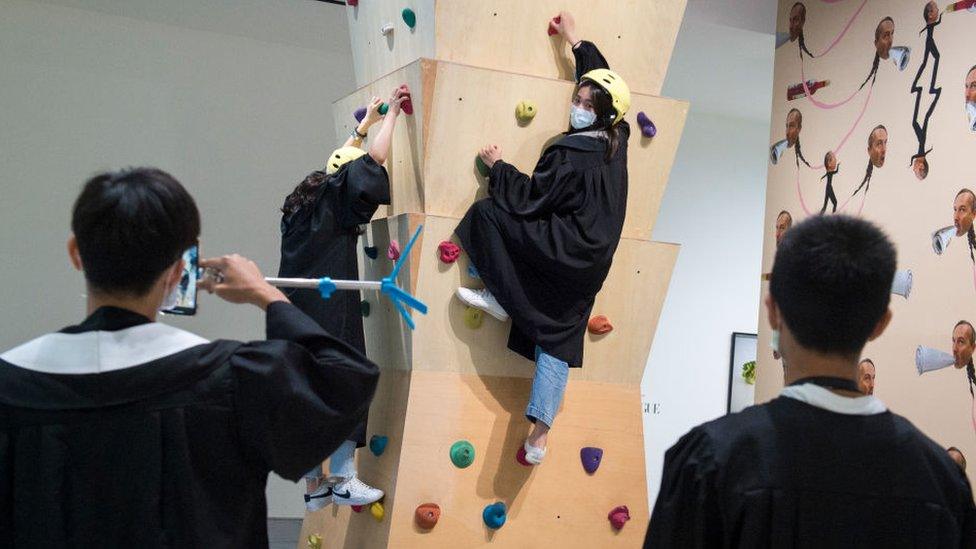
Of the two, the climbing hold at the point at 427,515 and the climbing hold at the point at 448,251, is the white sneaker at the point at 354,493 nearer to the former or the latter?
the climbing hold at the point at 427,515

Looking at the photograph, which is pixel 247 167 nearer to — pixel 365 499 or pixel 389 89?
pixel 389 89

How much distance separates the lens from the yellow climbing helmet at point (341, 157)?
158 inches

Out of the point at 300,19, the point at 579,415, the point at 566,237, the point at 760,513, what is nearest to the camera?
the point at 760,513

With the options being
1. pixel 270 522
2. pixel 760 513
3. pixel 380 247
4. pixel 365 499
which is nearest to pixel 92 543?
pixel 760 513

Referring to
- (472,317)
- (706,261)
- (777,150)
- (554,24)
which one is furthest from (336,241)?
(706,261)

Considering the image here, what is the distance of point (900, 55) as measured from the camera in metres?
4.12

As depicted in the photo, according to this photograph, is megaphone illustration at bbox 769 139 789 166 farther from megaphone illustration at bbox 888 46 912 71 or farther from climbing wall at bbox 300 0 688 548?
climbing wall at bbox 300 0 688 548

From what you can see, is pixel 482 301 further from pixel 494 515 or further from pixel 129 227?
pixel 129 227

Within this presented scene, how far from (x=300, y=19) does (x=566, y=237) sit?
3.00 metres

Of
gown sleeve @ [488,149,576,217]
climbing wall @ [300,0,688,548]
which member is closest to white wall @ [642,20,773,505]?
climbing wall @ [300,0,688,548]

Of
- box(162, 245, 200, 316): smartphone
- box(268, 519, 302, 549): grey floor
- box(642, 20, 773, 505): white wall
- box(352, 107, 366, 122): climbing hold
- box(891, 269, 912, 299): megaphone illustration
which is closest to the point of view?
box(162, 245, 200, 316): smartphone

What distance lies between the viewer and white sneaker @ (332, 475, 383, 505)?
3.76 m

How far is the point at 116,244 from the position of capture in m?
1.65

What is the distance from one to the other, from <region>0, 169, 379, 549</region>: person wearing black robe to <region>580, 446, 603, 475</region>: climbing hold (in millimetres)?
2324
